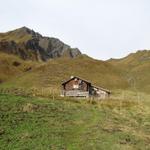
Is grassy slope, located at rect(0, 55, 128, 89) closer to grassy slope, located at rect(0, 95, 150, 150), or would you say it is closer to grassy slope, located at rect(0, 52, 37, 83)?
grassy slope, located at rect(0, 52, 37, 83)

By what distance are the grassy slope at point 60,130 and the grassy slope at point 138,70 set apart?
291 feet

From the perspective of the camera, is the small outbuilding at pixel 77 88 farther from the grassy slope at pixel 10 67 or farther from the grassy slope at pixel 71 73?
the grassy slope at pixel 10 67

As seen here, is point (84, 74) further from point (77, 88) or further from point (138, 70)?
point (77, 88)

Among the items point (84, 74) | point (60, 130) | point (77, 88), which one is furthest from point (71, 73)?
point (60, 130)

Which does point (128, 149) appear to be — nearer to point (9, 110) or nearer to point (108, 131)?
point (108, 131)

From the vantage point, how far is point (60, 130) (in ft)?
108

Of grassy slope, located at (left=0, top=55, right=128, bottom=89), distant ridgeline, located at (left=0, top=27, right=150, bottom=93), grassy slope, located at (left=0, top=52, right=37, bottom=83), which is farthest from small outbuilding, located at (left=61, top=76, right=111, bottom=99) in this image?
grassy slope, located at (left=0, top=52, right=37, bottom=83)

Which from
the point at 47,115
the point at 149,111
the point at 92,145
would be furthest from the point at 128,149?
the point at 149,111

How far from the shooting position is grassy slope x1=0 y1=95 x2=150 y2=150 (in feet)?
90.8

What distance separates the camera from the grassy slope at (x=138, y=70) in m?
140

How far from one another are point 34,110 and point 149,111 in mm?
24605

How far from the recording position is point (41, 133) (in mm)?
30516

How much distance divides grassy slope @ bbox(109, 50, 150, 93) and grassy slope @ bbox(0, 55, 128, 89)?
14.2ft

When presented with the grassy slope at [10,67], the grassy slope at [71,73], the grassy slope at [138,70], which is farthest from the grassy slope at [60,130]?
the grassy slope at [10,67]
